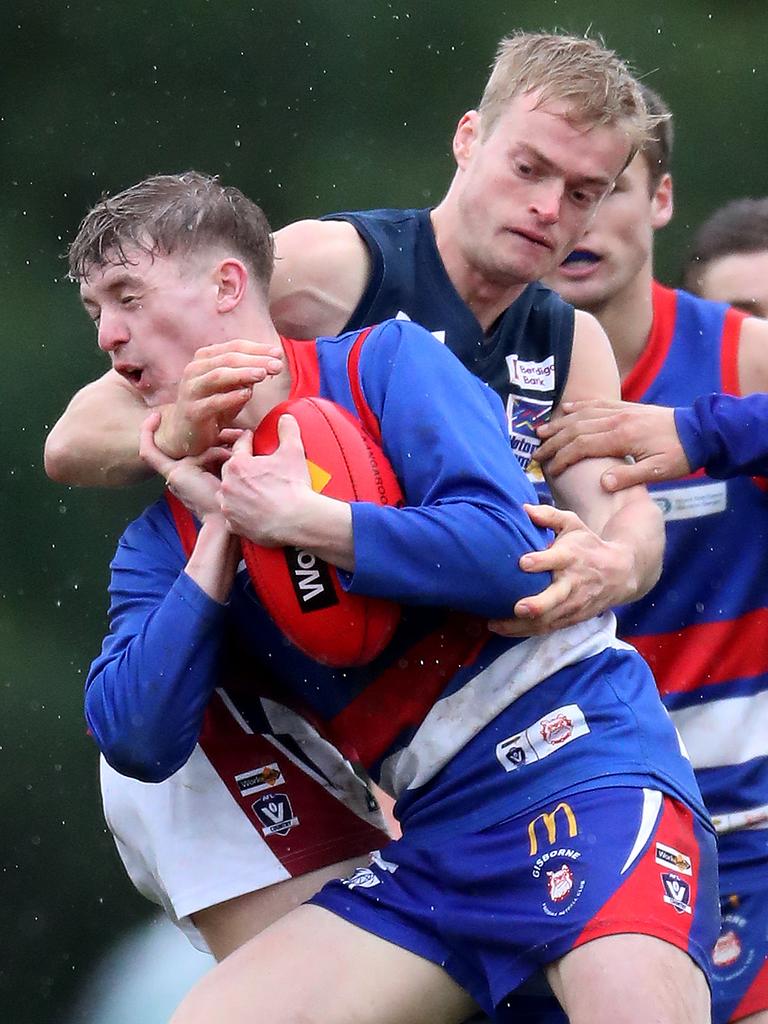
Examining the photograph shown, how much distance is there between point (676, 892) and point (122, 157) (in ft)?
22.8

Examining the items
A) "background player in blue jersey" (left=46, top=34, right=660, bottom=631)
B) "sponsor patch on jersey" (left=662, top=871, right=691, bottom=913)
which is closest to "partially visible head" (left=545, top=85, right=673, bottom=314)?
"background player in blue jersey" (left=46, top=34, right=660, bottom=631)

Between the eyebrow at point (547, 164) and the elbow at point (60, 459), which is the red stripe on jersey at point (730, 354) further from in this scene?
the elbow at point (60, 459)

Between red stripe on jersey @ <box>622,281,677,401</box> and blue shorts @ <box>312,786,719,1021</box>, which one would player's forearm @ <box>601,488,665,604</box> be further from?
red stripe on jersey @ <box>622,281,677,401</box>

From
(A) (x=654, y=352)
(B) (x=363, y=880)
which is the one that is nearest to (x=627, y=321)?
(A) (x=654, y=352)

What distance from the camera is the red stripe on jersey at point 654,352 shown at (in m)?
4.19

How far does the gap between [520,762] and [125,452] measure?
919 mm

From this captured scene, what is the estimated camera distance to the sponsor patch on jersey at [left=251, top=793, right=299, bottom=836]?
137 inches

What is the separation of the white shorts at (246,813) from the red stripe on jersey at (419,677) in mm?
307

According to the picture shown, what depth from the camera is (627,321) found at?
422 centimetres

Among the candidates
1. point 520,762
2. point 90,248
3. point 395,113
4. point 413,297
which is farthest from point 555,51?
point 395,113

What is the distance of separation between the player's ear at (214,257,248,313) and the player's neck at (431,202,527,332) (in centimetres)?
57

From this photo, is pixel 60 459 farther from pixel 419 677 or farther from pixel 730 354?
pixel 730 354

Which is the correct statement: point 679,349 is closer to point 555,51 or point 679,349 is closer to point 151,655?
point 555,51

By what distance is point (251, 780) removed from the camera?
350 cm
